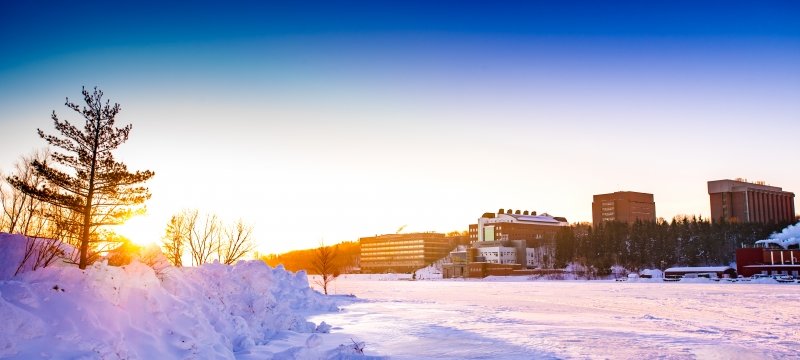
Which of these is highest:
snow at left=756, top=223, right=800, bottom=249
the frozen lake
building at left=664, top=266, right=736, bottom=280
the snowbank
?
snow at left=756, top=223, right=800, bottom=249

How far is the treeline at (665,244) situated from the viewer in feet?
368

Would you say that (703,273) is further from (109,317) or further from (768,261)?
(109,317)

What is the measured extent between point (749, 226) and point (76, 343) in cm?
14342

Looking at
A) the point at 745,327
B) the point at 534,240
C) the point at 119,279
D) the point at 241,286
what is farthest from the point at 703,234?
the point at 119,279

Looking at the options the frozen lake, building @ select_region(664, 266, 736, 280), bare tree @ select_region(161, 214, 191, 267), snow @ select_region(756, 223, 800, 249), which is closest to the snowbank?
the frozen lake

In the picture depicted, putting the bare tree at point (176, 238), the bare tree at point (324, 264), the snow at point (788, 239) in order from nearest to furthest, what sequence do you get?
the bare tree at point (176, 238)
the bare tree at point (324, 264)
the snow at point (788, 239)

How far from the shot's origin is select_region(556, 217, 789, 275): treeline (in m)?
112

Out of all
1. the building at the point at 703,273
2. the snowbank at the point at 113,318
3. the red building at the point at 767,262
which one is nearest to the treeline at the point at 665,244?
the building at the point at 703,273

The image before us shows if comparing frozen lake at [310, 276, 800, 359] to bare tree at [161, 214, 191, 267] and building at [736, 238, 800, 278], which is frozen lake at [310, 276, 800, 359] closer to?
bare tree at [161, 214, 191, 267]

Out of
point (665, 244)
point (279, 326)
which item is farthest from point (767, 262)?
point (279, 326)

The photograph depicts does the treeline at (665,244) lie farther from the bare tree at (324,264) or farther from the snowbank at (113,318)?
the snowbank at (113,318)

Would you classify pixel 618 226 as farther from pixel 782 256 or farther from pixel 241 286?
pixel 241 286

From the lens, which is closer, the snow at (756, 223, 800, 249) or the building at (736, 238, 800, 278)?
the building at (736, 238, 800, 278)

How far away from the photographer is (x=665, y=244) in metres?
113
